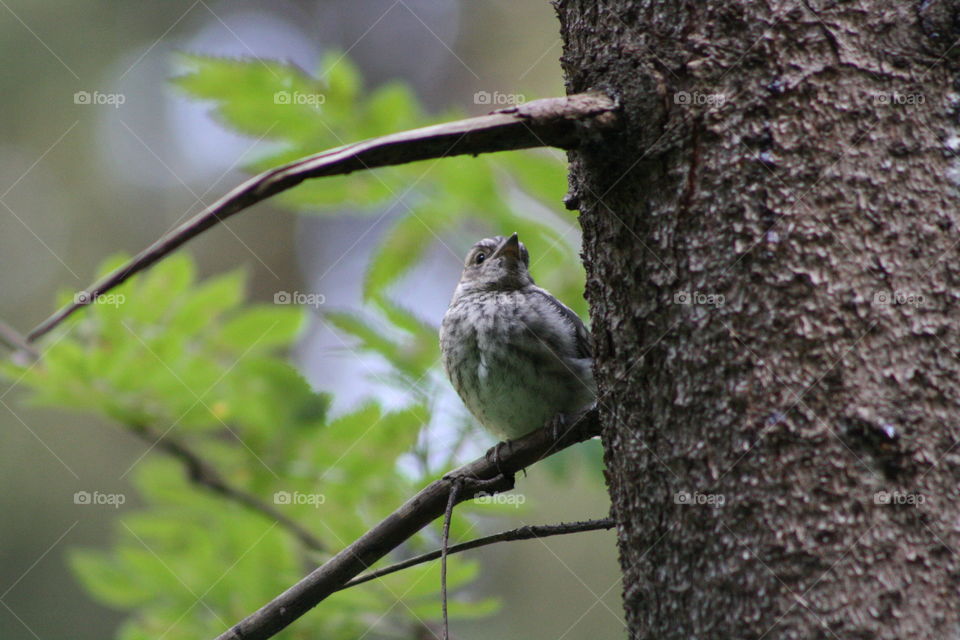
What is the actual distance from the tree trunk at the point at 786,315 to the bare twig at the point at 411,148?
0.44 ft

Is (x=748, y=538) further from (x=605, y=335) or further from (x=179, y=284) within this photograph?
(x=179, y=284)

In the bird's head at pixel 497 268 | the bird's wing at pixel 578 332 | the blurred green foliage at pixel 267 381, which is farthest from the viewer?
the bird's head at pixel 497 268

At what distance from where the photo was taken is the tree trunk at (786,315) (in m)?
1.66

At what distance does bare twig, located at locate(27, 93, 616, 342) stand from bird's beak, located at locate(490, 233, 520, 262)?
114 inches

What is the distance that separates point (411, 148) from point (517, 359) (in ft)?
9.82

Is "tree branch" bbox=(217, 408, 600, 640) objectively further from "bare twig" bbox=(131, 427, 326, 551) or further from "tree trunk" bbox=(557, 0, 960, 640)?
"bare twig" bbox=(131, 427, 326, 551)

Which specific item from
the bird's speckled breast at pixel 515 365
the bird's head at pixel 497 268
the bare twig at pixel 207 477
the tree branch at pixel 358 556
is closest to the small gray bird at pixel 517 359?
the bird's speckled breast at pixel 515 365

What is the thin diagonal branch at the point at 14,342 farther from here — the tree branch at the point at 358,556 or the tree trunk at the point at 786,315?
the tree trunk at the point at 786,315

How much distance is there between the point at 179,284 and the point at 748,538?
3.63 m

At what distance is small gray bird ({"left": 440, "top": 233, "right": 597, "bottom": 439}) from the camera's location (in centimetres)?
451

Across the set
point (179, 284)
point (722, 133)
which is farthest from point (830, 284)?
point (179, 284)

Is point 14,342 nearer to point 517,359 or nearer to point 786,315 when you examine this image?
point 517,359

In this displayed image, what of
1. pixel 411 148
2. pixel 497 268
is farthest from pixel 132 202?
pixel 411 148

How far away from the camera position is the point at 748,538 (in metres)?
1.72
